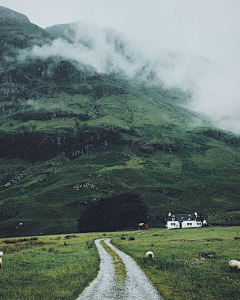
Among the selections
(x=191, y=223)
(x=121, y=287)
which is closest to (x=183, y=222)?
(x=191, y=223)

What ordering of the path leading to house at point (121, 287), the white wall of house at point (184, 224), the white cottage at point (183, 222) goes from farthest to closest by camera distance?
1. the white wall of house at point (184, 224)
2. the white cottage at point (183, 222)
3. the path leading to house at point (121, 287)

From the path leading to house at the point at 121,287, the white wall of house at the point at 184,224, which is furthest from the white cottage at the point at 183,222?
the path leading to house at the point at 121,287

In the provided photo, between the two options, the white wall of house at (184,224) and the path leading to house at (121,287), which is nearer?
the path leading to house at (121,287)

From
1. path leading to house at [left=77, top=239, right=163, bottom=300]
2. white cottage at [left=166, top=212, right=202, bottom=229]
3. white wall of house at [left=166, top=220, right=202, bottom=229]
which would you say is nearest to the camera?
path leading to house at [left=77, top=239, right=163, bottom=300]

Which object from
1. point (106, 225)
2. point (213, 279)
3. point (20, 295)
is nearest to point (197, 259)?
point (213, 279)

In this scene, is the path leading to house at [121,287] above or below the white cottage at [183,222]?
above

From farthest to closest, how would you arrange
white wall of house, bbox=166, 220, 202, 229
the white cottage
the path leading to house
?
white wall of house, bbox=166, 220, 202, 229
the white cottage
the path leading to house

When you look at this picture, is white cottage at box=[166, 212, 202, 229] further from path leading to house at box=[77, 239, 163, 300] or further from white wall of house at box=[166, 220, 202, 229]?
path leading to house at box=[77, 239, 163, 300]

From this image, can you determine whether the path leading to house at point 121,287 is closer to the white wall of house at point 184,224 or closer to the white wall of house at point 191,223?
the white wall of house at point 184,224

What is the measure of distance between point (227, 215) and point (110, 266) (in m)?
162

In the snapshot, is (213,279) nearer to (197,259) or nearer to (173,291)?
(173,291)

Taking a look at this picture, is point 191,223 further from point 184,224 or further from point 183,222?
point 183,222

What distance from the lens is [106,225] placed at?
148 meters

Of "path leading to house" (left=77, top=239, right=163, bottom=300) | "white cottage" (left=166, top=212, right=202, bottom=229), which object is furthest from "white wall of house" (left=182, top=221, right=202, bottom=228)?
"path leading to house" (left=77, top=239, right=163, bottom=300)
